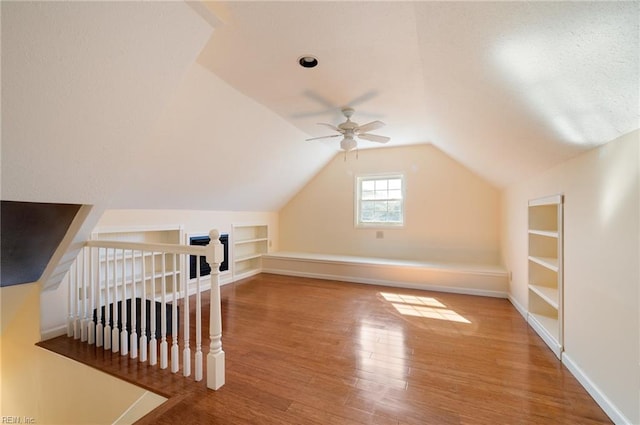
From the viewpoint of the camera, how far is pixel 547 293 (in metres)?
2.75

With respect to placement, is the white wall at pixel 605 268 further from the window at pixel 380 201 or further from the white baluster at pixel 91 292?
the white baluster at pixel 91 292

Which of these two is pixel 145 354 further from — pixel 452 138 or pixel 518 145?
pixel 452 138

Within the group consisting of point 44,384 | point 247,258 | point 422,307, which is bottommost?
point 44,384

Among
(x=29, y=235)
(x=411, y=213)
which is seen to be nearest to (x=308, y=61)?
(x=29, y=235)

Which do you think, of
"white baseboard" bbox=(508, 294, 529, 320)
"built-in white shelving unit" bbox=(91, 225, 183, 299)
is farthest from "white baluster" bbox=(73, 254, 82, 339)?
"white baseboard" bbox=(508, 294, 529, 320)

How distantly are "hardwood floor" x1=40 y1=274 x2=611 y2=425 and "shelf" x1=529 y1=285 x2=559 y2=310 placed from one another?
426mm

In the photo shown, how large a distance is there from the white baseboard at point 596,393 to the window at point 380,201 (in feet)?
10.9

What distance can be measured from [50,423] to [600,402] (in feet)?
14.1

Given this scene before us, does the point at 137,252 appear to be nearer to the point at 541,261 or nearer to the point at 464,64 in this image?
the point at 464,64

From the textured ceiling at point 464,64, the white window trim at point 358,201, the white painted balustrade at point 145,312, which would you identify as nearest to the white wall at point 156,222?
the white painted balustrade at point 145,312

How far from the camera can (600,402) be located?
69.8 inches

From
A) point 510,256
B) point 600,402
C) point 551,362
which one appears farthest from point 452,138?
point 600,402

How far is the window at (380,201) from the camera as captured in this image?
539 centimetres

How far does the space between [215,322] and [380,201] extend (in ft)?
13.9
